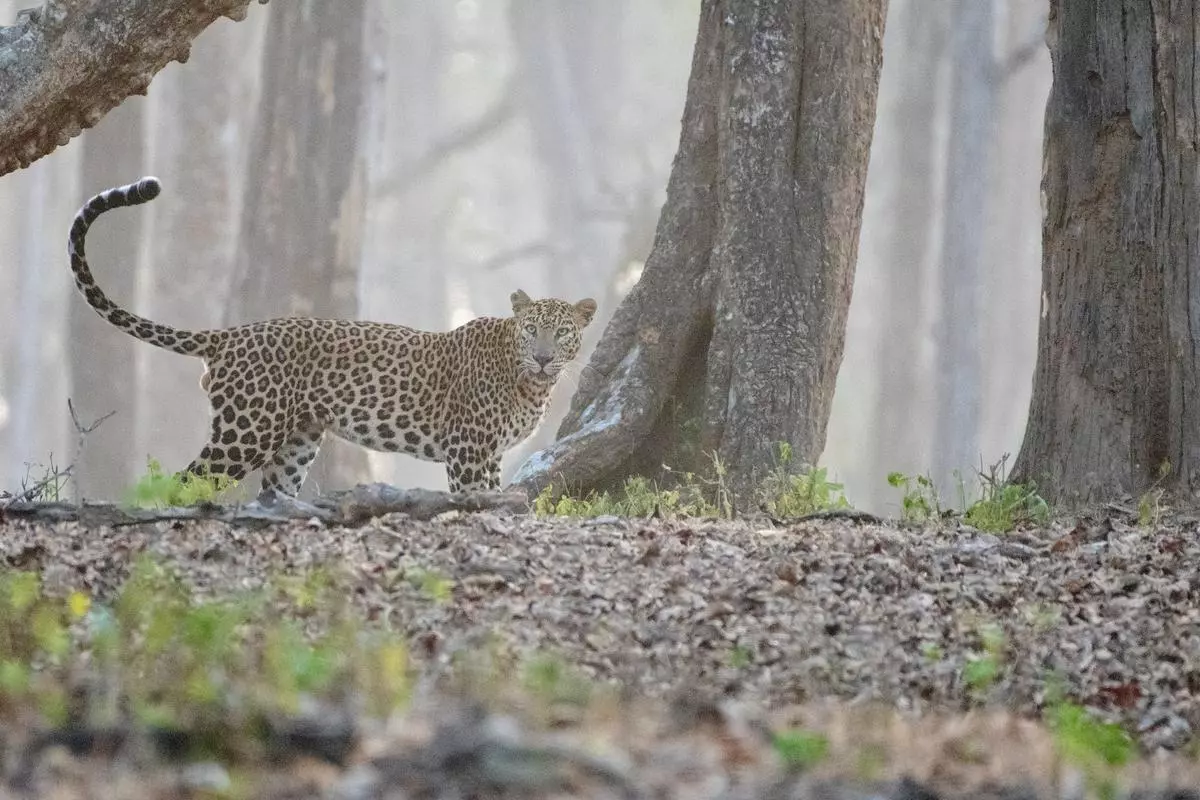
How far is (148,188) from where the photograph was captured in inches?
334

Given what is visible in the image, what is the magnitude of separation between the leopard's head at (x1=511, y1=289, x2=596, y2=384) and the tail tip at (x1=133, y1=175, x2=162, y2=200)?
9.24 ft

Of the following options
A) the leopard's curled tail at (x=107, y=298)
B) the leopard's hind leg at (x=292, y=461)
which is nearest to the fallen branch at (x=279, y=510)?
the leopard's curled tail at (x=107, y=298)

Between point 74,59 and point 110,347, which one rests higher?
point 74,59

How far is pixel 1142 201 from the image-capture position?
7.83 m

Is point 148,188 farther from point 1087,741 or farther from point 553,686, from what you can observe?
point 1087,741

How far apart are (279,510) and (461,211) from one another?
179ft

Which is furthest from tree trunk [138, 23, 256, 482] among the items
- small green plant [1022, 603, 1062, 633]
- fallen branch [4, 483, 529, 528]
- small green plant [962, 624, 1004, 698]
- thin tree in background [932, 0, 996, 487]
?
small green plant [962, 624, 1004, 698]

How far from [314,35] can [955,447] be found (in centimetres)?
1105

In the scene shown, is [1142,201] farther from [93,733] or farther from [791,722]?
[93,733]

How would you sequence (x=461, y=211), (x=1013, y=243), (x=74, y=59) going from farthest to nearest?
(x=461, y=211) < (x=1013, y=243) < (x=74, y=59)

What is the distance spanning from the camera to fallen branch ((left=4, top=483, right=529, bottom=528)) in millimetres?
6699

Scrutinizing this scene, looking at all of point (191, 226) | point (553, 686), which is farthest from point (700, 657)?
point (191, 226)

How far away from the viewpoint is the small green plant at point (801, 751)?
3.92 metres

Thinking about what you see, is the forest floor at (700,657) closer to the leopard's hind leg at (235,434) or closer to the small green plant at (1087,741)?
the small green plant at (1087,741)
